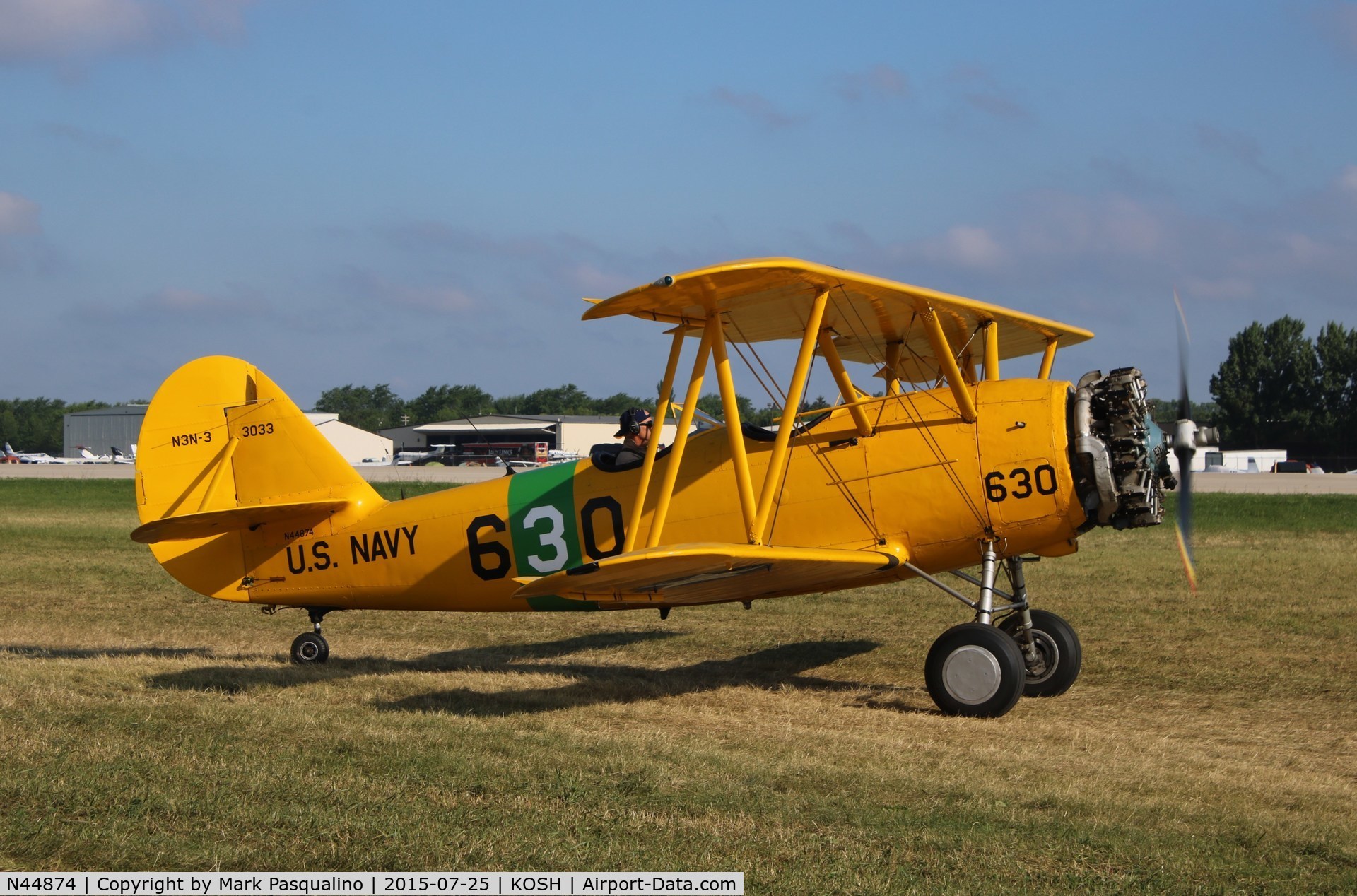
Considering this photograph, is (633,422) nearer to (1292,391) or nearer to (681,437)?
(681,437)

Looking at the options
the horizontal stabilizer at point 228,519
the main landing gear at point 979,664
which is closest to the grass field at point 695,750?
the main landing gear at point 979,664

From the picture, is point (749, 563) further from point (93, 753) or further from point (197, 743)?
point (93, 753)

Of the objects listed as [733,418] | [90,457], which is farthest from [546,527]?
[90,457]


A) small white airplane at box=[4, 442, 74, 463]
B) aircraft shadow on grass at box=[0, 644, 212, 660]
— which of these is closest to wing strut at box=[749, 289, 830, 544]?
aircraft shadow on grass at box=[0, 644, 212, 660]

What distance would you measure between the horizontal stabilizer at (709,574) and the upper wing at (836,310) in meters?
1.49

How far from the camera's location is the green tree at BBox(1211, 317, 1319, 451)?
73312 mm

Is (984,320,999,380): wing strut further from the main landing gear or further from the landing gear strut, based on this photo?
the landing gear strut

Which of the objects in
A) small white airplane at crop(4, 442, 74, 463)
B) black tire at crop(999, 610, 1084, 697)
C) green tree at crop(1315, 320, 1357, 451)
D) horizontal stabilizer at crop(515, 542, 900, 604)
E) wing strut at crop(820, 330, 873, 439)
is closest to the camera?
horizontal stabilizer at crop(515, 542, 900, 604)

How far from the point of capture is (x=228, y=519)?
348 inches

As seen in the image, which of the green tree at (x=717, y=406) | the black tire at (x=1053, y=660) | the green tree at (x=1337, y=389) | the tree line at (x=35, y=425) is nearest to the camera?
the black tire at (x=1053, y=660)

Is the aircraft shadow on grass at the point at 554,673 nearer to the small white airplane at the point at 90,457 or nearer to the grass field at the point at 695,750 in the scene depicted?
the grass field at the point at 695,750

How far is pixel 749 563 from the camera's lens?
652 centimetres

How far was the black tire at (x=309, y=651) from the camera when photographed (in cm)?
923

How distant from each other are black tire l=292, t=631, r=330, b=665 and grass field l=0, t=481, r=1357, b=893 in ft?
0.55
